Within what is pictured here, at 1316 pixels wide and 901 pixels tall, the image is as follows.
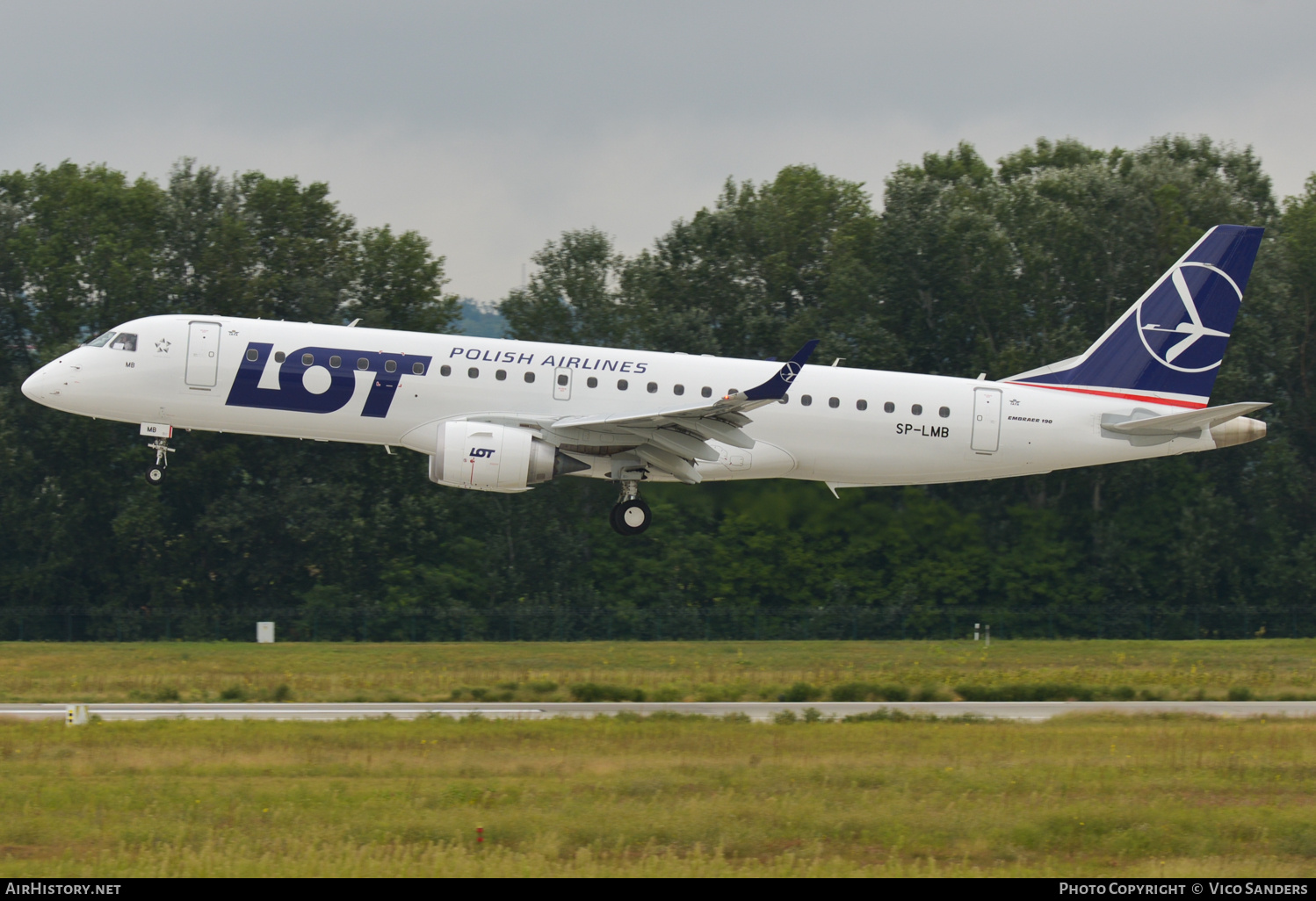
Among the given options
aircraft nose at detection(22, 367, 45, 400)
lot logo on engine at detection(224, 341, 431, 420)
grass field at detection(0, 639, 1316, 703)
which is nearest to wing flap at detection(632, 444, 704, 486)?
grass field at detection(0, 639, 1316, 703)

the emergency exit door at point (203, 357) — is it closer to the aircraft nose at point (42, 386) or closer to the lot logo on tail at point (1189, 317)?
the aircraft nose at point (42, 386)

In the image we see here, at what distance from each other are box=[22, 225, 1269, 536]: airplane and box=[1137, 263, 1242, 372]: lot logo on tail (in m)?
1.47

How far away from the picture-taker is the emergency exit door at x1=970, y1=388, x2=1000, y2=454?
32875 mm

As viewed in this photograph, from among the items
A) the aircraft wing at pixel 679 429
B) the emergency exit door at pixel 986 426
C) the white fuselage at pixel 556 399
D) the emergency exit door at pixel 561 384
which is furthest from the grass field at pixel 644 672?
the emergency exit door at pixel 561 384

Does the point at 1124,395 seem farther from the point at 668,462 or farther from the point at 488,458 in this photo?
the point at 488,458

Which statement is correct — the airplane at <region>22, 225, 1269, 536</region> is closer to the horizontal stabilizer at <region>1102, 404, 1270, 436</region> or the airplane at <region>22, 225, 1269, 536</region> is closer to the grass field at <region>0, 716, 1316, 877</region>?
the horizontal stabilizer at <region>1102, 404, 1270, 436</region>

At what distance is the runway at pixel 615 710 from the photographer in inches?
914

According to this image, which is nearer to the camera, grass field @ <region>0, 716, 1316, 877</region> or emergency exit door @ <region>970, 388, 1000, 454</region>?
grass field @ <region>0, 716, 1316, 877</region>

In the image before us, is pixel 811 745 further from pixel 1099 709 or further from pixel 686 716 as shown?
pixel 1099 709

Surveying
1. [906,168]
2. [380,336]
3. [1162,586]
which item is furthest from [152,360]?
[906,168]

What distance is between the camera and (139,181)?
194 feet

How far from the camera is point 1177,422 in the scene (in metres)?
32.2

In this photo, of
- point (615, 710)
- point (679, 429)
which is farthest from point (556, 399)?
point (615, 710)

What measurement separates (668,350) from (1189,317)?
24398 mm
